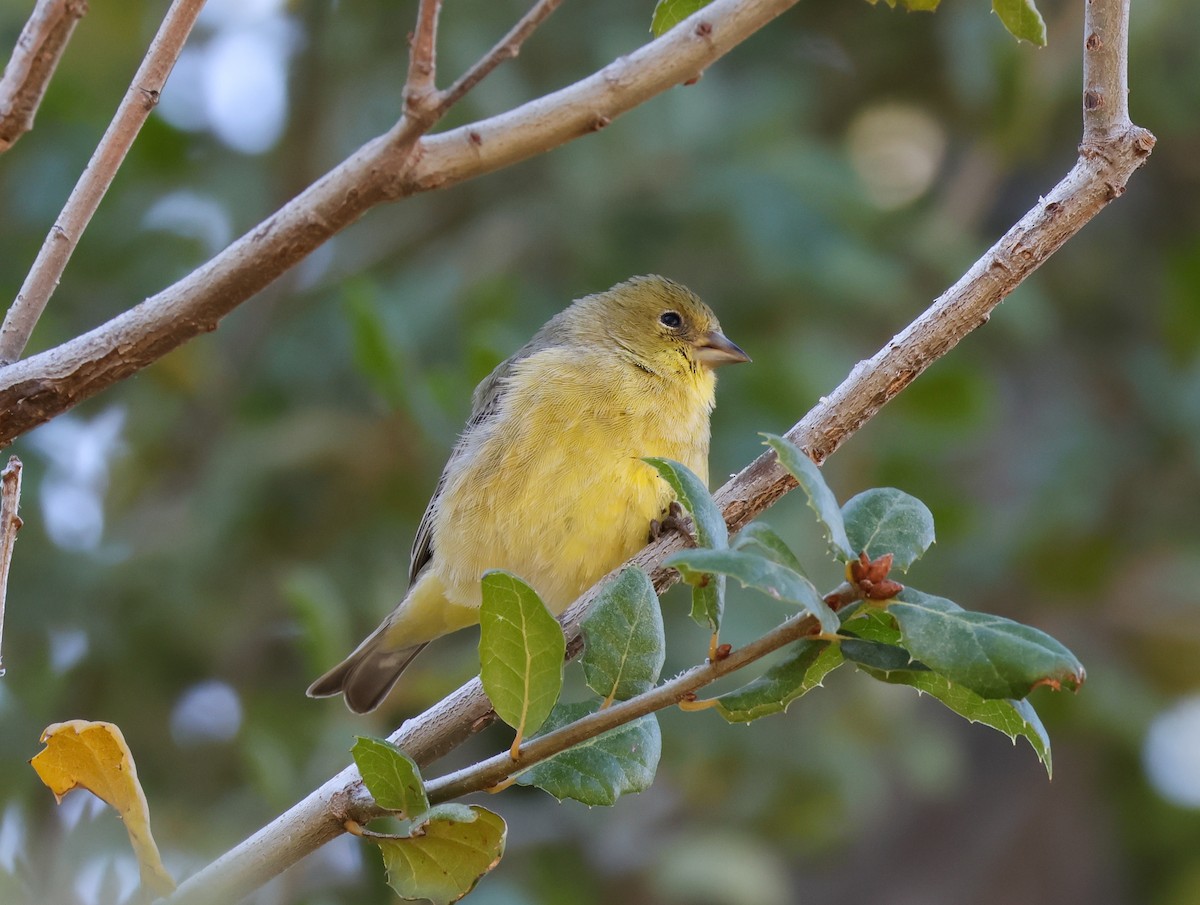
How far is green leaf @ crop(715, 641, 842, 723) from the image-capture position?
72.0 inches

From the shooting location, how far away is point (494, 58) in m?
1.82

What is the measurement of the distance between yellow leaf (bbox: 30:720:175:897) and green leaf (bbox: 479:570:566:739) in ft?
1.69

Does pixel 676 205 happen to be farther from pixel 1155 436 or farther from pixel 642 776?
pixel 642 776

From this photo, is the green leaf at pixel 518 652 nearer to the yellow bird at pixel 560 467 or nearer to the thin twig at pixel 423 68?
the thin twig at pixel 423 68

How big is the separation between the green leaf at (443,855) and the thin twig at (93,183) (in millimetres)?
875

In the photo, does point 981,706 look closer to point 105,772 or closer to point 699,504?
point 699,504

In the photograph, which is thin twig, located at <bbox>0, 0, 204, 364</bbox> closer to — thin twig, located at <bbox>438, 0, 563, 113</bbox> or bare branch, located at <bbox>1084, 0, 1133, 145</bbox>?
thin twig, located at <bbox>438, 0, 563, 113</bbox>

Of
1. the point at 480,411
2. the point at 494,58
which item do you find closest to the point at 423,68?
the point at 494,58

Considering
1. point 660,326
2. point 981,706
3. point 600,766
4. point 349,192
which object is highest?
point 660,326

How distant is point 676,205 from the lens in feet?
19.8

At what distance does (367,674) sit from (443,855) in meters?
2.60

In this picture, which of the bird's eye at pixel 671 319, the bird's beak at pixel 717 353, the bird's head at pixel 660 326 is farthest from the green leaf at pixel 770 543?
the bird's eye at pixel 671 319

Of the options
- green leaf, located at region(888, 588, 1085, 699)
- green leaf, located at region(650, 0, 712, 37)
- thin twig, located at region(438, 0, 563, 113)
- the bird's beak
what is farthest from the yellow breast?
green leaf, located at region(888, 588, 1085, 699)

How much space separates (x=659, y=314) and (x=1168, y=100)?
300cm
